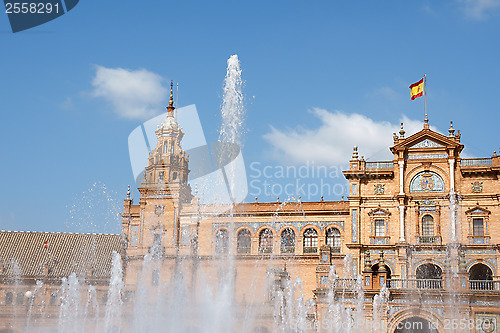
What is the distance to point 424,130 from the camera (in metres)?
48.7

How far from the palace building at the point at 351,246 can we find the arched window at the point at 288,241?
9cm

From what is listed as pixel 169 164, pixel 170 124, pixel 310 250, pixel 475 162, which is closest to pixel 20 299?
pixel 169 164

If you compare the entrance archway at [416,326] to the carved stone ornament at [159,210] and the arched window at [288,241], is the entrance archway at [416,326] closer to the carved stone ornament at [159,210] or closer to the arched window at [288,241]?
the arched window at [288,241]

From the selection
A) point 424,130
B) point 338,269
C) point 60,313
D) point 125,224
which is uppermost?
point 424,130

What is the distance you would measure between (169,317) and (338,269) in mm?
14635

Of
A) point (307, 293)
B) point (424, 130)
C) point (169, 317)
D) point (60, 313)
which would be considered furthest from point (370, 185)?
point (60, 313)

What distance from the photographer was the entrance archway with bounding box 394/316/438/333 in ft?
139

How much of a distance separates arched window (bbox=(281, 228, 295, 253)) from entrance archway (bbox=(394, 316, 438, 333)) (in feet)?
42.5

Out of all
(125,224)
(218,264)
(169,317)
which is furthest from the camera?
(125,224)

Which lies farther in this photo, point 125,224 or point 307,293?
point 125,224

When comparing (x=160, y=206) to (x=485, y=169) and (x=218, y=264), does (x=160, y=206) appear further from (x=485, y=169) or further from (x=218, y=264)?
(x=485, y=169)

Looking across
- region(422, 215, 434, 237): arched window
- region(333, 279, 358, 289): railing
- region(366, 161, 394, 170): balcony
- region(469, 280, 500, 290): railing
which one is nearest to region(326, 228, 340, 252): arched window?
region(366, 161, 394, 170): balcony

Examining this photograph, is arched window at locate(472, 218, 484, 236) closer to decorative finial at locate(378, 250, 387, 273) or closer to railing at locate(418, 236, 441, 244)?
railing at locate(418, 236, 441, 244)

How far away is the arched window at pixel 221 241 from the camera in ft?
182
